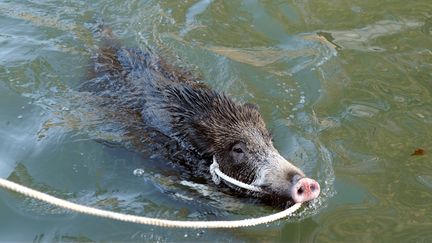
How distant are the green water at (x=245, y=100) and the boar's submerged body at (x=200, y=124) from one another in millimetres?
237

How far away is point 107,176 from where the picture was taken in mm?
5902

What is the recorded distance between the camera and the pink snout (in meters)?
4.64

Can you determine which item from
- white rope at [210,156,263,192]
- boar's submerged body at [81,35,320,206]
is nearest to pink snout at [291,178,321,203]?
boar's submerged body at [81,35,320,206]

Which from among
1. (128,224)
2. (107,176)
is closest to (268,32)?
(107,176)

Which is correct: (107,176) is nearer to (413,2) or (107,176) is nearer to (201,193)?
(201,193)

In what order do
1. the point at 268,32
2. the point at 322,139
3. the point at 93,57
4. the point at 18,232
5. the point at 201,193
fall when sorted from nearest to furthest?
1. the point at 18,232
2. the point at 201,193
3. the point at 322,139
4. the point at 93,57
5. the point at 268,32

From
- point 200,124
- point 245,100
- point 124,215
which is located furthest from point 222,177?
point 245,100

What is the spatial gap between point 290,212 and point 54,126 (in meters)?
3.08

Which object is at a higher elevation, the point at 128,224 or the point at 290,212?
the point at 290,212

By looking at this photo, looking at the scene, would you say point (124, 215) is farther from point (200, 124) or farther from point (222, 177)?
point (200, 124)

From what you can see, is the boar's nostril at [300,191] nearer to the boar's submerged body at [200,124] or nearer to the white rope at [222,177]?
the boar's submerged body at [200,124]

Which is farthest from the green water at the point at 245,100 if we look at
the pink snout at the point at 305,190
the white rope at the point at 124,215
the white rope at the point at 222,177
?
the white rope at the point at 124,215

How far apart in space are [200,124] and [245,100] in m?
1.46

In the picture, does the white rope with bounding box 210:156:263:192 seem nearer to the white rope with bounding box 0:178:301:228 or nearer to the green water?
the green water
